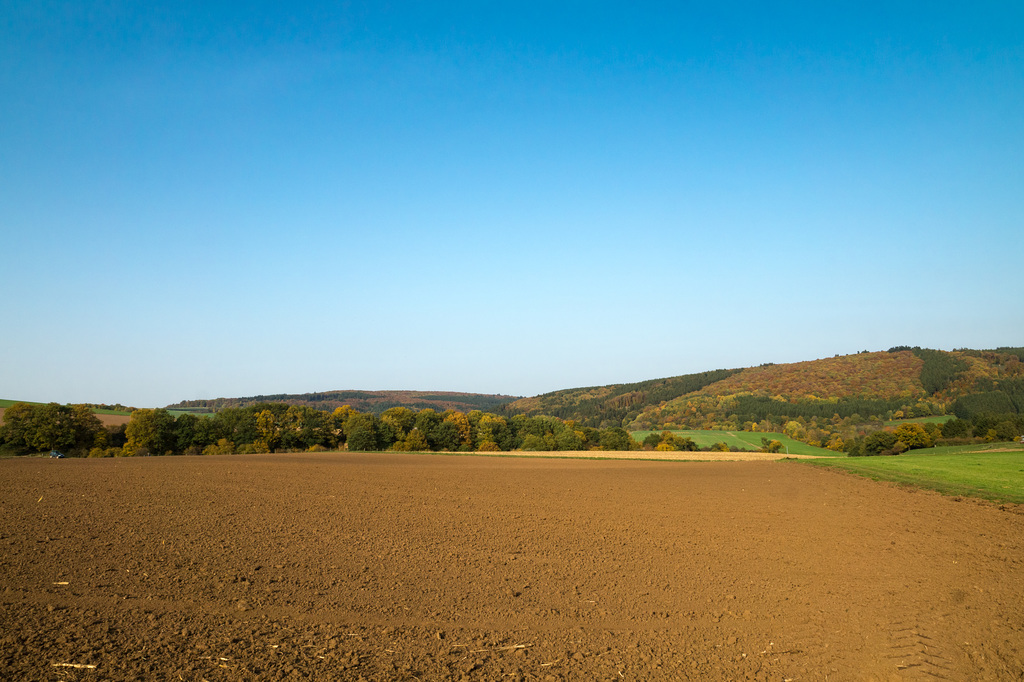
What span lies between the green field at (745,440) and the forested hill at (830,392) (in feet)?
41.8

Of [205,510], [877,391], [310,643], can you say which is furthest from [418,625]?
[877,391]

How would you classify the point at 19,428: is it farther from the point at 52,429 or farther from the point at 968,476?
the point at 968,476

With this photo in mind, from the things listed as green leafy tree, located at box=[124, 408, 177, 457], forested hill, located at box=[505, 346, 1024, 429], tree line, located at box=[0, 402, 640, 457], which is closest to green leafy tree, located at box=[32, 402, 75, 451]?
tree line, located at box=[0, 402, 640, 457]

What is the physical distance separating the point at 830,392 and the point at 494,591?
13615 centimetres

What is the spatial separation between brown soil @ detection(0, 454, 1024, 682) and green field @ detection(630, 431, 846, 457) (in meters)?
76.8

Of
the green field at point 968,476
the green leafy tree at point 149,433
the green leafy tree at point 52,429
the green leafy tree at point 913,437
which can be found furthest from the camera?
the green leafy tree at point 913,437

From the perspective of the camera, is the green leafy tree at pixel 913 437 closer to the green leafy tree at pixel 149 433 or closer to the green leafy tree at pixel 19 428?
the green leafy tree at pixel 149 433

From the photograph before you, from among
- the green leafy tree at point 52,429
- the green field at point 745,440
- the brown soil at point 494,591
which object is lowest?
the green field at point 745,440

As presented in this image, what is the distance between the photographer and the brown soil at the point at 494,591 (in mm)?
7539

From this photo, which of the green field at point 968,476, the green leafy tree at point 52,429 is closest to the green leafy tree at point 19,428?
the green leafy tree at point 52,429

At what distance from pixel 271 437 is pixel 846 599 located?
76.7m

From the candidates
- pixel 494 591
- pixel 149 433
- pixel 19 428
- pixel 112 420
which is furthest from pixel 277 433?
pixel 494 591

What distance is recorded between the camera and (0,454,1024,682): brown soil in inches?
297

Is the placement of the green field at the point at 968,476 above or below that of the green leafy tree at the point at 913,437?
above
